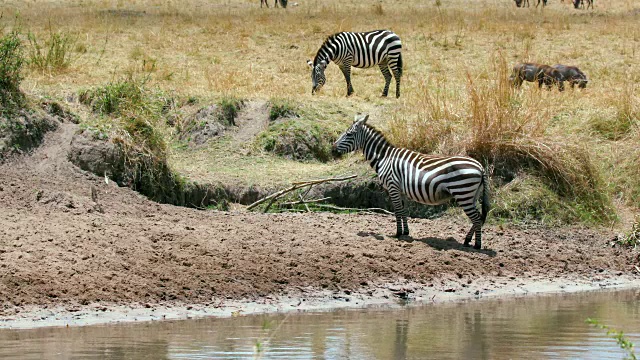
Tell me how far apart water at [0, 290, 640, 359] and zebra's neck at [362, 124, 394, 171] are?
9.25 feet

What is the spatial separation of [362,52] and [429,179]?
9.49 m

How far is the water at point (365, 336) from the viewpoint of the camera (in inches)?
324

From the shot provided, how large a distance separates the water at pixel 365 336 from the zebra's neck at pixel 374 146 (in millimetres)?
2820

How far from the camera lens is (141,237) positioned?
1119cm

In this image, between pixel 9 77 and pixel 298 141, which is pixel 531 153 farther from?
pixel 9 77

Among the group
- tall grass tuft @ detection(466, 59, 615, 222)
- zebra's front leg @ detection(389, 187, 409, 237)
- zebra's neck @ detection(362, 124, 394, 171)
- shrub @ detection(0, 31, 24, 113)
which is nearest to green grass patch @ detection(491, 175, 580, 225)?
tall grass tuft @ detection(466, 59, 615, 222)

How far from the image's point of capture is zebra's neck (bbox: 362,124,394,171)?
12758 millimetres

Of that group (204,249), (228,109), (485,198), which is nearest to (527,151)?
(485,198)

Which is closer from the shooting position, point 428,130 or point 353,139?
point 353,139

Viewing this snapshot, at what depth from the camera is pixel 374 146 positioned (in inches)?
504

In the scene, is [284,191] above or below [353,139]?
below

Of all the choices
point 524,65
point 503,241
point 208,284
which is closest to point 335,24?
point 524,65

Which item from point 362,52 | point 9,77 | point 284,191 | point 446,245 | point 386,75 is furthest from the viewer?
point 362,52

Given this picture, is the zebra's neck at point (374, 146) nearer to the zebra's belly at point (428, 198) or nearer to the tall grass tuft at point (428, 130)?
the zebra's belly at point (428, 198)
